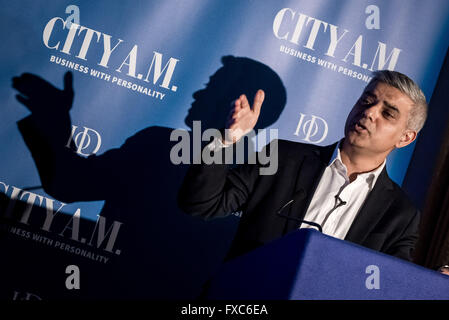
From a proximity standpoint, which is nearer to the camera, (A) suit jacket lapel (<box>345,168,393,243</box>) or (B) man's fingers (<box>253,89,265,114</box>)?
(B) man's fingers (<box>253,89,265,114</box>)

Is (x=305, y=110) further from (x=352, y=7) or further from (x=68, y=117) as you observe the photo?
(x=68, y=117)

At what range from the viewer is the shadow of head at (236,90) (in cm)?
276

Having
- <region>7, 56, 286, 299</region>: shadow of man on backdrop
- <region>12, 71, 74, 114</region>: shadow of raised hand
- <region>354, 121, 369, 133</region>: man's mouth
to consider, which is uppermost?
<region>354, 121, 369, 133</region>: man's mouth

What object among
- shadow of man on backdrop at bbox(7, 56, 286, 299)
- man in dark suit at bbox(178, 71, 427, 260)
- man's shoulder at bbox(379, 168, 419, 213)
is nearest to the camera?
man in dark suit at bbox(178, 71, 427, 260)

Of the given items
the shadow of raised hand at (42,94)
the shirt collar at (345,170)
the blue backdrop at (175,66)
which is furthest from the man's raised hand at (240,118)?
the shadow of raised hand at (42,94)

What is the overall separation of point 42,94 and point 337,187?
5.37 feet

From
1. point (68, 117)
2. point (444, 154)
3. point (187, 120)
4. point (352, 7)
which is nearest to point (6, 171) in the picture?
point (68, 117)

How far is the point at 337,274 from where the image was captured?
1.11 m

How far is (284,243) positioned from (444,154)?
224 centimetres

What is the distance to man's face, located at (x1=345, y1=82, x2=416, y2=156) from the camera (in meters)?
2.19

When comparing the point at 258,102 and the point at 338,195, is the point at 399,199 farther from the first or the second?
the point at 258,102

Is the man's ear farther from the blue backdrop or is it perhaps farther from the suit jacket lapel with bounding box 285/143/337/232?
the blue backdrop

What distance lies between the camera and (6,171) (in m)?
2.58

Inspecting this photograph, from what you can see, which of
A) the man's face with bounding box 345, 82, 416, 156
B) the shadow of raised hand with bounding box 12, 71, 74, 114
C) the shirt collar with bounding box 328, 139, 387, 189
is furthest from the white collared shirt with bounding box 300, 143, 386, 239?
the shadow of raised hand with bounding box 12, 71, 74, 114
